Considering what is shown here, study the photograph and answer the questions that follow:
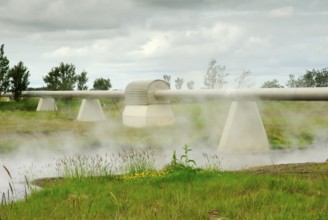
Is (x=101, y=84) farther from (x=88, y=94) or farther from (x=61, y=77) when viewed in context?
(x=88, y=94)

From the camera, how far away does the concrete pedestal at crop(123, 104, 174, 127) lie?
93.5 feet

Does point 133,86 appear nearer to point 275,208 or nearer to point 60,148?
point 60,148

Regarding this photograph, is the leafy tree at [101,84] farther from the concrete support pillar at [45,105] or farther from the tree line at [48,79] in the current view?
the concrete support pillar at [45,105]

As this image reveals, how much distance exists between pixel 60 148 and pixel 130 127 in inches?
354

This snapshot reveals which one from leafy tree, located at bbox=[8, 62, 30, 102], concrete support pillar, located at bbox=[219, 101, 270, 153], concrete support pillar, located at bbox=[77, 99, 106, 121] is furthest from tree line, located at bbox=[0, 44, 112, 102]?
concrete support pillar, located at bbox=[219, 101, 270, 153]

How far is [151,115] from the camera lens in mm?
28516

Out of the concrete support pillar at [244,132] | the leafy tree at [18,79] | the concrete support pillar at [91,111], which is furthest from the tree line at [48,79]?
the concrete support pillar at [244,132]

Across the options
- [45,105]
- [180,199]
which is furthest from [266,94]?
[45,105]

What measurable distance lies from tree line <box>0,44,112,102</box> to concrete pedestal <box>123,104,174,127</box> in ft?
69.7

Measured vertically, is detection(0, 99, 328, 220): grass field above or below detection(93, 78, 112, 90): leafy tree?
below

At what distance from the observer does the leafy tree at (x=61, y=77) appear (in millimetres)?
57175

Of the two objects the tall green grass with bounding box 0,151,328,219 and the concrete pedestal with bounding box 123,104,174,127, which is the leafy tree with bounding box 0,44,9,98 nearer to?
the concrete pedestal with bounding box 123,104,174,127

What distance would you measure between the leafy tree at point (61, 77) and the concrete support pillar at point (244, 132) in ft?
125

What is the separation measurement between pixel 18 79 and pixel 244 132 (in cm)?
3174
